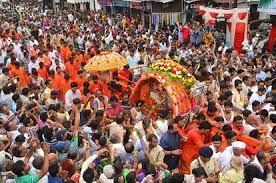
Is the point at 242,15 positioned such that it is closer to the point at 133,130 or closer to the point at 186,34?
the point at 186,34

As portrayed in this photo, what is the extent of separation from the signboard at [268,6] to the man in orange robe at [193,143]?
9.38 meters

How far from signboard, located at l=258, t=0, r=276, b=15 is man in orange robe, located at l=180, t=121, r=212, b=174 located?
9384 millimetres

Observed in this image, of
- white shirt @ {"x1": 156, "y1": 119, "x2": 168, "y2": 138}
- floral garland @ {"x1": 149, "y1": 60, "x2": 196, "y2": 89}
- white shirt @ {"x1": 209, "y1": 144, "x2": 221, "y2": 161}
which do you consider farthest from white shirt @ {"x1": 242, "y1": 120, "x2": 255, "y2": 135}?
floral garland @ {"x1": 149, "y1": 60, "x2": 196, "y2": 89}

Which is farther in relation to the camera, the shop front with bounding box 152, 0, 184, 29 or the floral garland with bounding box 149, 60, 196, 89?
the shop front with bounding box 152, 0, 184, 29

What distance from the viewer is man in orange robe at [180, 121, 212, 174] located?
6.69m

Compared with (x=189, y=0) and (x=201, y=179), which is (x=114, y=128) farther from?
(x=189, y=0)

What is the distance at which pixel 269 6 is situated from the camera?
15.3m

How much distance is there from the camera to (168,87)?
8.91 m

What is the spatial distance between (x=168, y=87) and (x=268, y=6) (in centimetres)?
793

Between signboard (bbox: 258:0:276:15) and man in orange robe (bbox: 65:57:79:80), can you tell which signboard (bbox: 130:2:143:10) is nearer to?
signboard (bbox: 258:0:276:15)

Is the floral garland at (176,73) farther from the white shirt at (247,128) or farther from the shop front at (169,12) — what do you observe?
the shop front at (169,12)

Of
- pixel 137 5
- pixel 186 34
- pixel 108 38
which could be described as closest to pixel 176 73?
pixel 108 38

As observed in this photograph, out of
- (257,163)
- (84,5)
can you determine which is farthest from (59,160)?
(84,5)

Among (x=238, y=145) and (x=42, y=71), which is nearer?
(x=238, y=145)
